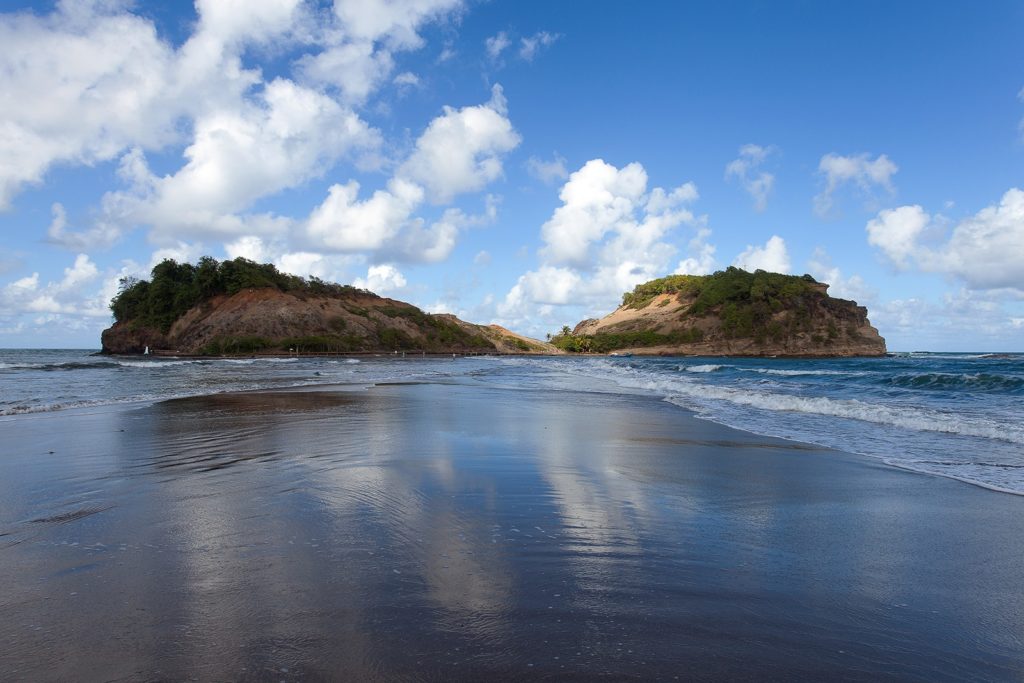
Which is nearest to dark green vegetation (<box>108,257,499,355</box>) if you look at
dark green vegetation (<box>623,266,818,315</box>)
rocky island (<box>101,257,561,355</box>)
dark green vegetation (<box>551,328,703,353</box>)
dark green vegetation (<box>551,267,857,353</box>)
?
rocky island (<box>101,257,561,355</box>)

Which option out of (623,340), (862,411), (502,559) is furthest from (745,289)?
(502,559)

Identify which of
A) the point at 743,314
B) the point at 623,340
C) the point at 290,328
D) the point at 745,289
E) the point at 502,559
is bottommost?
the point at 502,559

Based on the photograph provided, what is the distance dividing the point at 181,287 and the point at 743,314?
10125 cm

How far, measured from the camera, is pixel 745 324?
387 ft

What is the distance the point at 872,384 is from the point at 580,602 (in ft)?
75.6

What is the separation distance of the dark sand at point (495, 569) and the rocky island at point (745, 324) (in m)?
118

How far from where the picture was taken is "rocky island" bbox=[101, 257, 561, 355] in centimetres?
8481

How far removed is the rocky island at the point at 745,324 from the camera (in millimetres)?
113688

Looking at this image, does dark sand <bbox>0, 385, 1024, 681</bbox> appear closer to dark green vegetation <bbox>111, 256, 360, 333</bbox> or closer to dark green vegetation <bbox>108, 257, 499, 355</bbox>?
dark green vegetation <bbox>108, 257, 499, 355</bbox>

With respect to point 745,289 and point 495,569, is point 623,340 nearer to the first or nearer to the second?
point 745,289

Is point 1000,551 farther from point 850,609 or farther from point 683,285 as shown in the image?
point 683,285

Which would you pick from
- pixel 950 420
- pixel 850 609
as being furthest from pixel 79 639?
pixel 950 420

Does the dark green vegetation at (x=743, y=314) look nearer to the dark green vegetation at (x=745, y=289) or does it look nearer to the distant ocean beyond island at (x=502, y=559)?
the dark green vegetation at (x=745, y=289)

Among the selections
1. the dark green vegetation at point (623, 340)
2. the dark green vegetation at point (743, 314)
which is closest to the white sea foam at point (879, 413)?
the dark green vegetation at point (743, 314)
